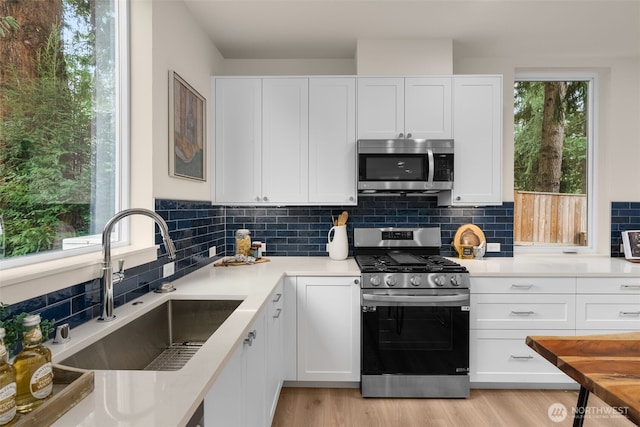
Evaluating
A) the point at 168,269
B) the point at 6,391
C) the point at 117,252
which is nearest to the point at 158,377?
the point at 6,391

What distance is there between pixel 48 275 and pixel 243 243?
70.2 inches

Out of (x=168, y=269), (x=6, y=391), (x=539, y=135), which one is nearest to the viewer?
(x=6, y=391)

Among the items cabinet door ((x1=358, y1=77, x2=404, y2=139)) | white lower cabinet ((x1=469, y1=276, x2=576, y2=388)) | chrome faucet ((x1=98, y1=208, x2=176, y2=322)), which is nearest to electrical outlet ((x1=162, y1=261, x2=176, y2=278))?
chrome faucet ((x1=98, y1=208, x2=176, y2=322))

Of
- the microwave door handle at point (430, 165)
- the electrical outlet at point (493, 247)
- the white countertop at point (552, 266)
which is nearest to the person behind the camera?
the white countertop at point (552, 266)

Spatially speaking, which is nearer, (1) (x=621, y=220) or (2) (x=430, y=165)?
(2) (x=430, y=165)

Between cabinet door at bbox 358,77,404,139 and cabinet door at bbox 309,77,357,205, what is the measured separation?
0.07 metres

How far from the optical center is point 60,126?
1.54 meters

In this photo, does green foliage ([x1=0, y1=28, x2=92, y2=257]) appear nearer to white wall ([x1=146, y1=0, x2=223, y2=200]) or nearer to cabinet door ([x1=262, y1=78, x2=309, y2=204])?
white wall ([x1=146, y1=0, x2=223, y2=200])

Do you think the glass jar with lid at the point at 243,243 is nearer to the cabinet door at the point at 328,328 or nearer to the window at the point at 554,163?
the cabinet door at the point at 328,328

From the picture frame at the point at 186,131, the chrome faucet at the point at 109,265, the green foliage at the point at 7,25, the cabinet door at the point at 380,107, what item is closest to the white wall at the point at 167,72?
the picture frame at the point at 186,131

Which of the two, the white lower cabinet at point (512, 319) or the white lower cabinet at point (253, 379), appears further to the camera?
the white lower cabinet at point (512, 319)

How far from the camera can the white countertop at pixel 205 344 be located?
0.86 metres

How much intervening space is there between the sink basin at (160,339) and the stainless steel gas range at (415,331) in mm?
1077

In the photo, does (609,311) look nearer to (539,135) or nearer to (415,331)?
(415,331)
